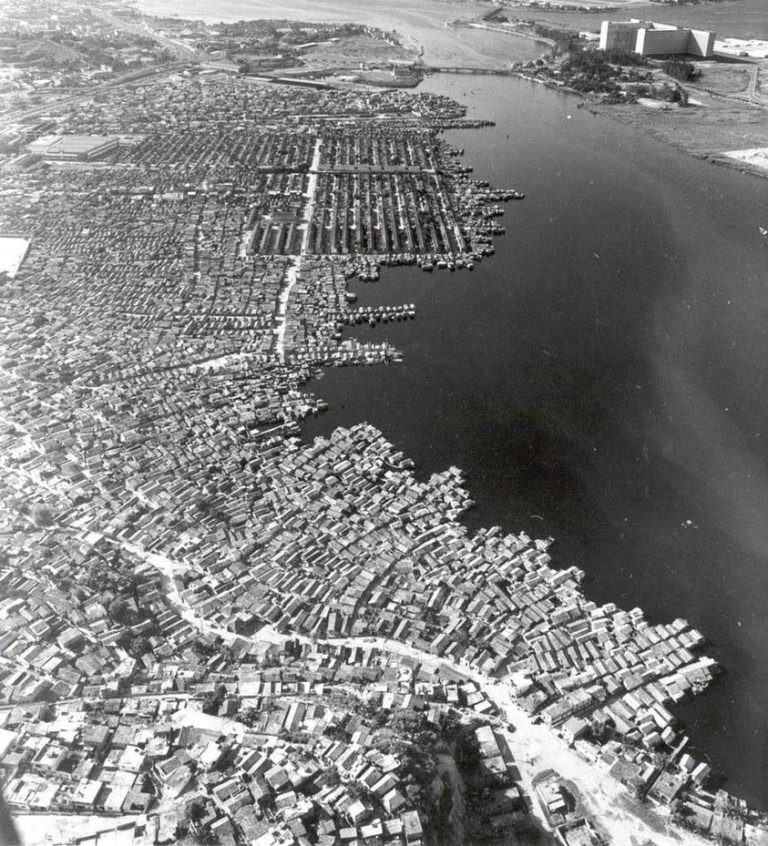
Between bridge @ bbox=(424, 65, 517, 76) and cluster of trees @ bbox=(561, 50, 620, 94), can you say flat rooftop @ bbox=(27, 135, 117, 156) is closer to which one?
bridge @ bbox=(424, 65, 517, 76)

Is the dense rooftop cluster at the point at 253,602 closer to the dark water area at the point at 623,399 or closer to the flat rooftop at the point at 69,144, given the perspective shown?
the dark water area at the point at 623,399

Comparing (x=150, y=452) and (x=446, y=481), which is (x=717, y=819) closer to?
(x=446, y=481)

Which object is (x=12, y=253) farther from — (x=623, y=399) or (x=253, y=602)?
(x=623, y=399)

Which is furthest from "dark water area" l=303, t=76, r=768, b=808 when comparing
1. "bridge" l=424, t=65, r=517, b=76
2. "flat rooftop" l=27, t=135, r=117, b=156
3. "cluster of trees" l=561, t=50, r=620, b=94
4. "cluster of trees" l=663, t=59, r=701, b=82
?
"bridge" l=424, t=65, r=517, b=76

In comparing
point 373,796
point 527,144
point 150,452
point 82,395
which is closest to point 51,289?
point 82,395

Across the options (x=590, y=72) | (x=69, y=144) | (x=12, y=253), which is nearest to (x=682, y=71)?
(x=590, y=72)

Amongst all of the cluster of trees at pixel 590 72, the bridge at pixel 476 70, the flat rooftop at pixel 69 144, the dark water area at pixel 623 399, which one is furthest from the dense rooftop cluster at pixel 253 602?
the bridge at pixel 476 70

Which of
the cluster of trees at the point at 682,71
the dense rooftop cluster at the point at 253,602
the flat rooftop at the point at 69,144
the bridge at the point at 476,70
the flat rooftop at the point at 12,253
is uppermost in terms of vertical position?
the cluster of trees at the point at 682,71
